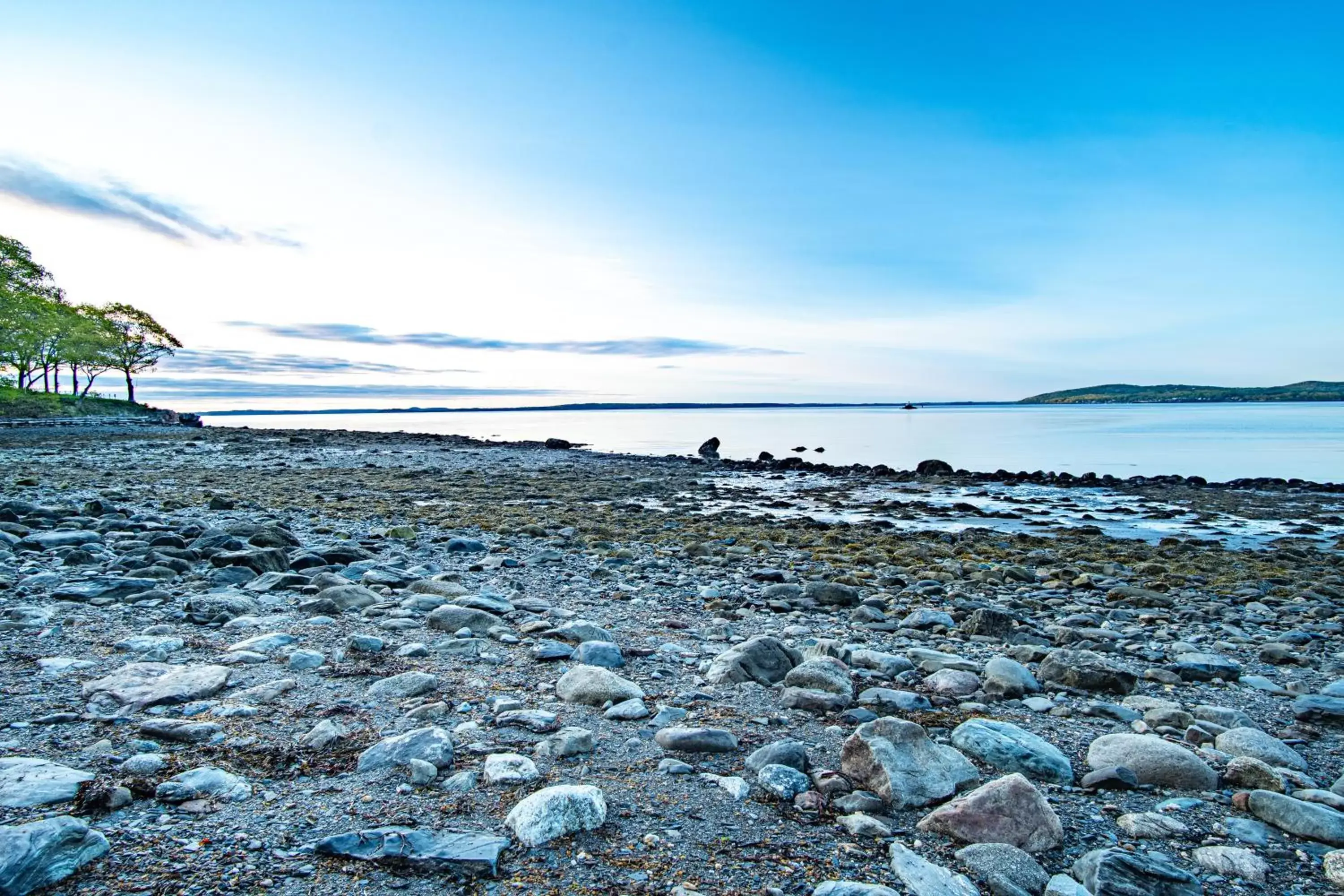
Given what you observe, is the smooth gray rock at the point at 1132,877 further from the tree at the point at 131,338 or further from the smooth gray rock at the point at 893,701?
the tree at the point at 131,338

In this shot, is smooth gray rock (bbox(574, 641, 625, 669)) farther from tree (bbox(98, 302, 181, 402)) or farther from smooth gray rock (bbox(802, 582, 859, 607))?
tree (bbox(98, 302, 181, 402))

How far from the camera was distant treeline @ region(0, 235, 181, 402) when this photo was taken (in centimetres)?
5056

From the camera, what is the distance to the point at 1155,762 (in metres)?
2.90

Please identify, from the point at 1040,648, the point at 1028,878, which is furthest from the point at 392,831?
the point at 1040,648

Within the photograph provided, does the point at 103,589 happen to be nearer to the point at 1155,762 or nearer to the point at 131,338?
the point at 1155,762

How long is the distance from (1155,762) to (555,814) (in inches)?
97.4

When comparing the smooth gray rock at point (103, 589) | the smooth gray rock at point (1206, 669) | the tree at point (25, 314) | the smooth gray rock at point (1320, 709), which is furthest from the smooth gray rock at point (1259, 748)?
the tree at point (25, 314)

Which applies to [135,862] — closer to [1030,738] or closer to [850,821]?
[850,821]

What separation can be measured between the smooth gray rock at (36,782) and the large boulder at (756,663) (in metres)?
2.84

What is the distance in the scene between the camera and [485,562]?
785 centimetres

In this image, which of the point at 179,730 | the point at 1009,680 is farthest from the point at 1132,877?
the point at 179,730

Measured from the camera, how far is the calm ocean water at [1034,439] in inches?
1208

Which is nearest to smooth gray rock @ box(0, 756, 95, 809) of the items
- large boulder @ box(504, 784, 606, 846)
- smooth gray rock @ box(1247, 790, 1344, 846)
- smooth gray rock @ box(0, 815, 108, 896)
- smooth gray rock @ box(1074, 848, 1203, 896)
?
smooth gray rock @ box(0, 815, 108, 896)

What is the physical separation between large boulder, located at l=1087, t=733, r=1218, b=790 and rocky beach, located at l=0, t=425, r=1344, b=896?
13mm
